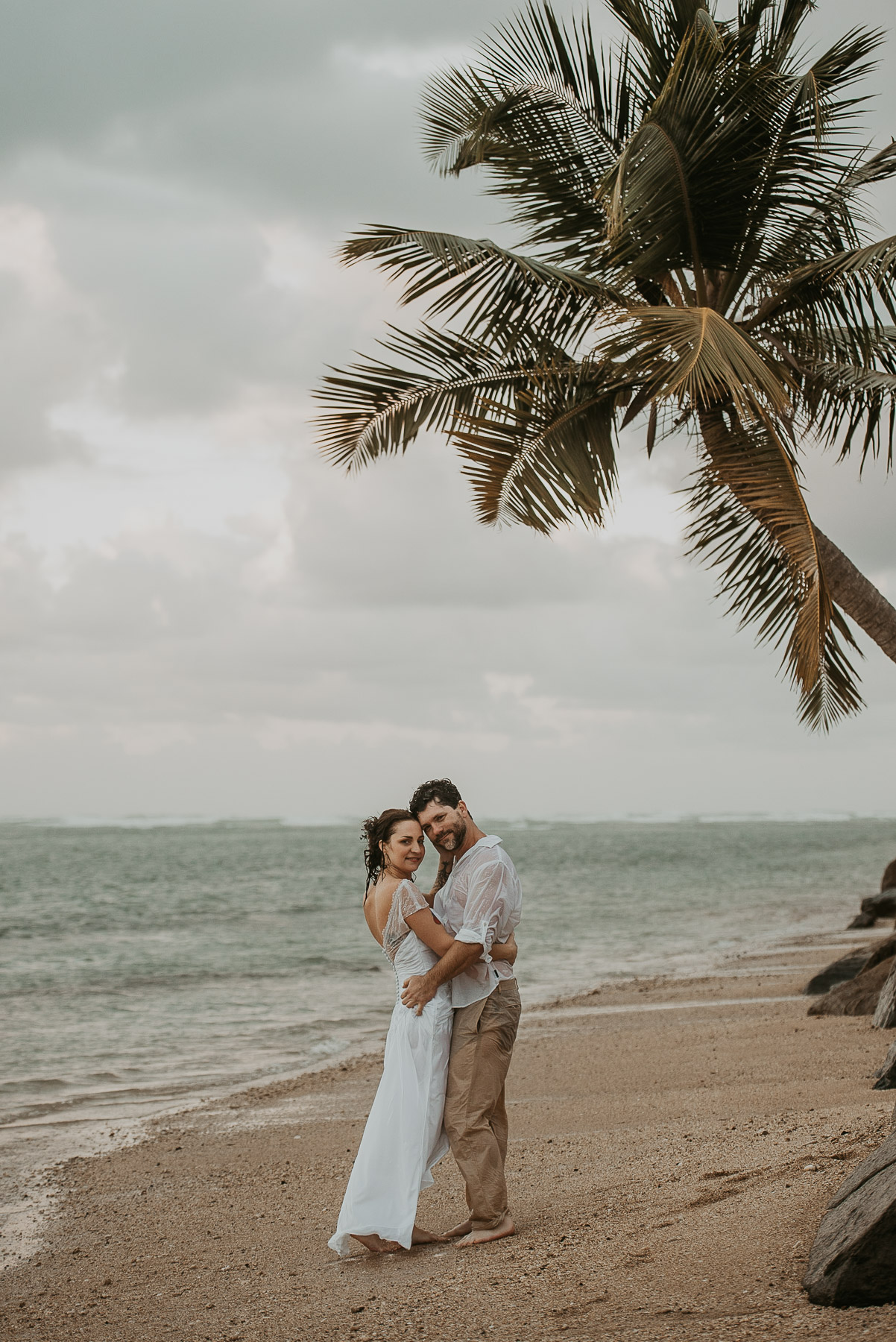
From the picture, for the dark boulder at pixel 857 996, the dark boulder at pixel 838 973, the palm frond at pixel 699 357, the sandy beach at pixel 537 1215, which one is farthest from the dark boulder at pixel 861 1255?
the dark boulder at pixel 838 973

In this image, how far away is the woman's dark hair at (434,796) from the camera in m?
4.71

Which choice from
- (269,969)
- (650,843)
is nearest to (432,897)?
(269,969)

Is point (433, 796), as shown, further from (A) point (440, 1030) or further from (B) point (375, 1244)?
(B) point (375, 1244)

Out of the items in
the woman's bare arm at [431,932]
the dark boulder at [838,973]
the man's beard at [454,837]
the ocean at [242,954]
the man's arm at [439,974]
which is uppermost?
the man's beard at [454,837]

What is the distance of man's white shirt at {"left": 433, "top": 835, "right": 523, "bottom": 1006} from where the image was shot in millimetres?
4547

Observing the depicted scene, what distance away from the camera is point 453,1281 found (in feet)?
13.4

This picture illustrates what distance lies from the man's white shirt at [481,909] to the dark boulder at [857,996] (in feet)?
17.4

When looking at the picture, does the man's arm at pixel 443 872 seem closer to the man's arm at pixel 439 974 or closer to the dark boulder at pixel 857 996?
the man's arm at pixel 439 974

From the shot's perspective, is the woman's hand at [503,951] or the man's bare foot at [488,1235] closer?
the man's bare foot at [488,1235]

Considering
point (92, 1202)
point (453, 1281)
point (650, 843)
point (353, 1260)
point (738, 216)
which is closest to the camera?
point (453, 1281)

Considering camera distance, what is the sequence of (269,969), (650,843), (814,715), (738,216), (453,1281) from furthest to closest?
(650,843), (269,969), (814,715), (738,216), (453,1281)

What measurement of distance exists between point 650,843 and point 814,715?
66.3 metres

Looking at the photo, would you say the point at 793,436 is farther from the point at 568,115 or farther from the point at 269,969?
the point at 269,969

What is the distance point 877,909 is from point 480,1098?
50.3 ft
